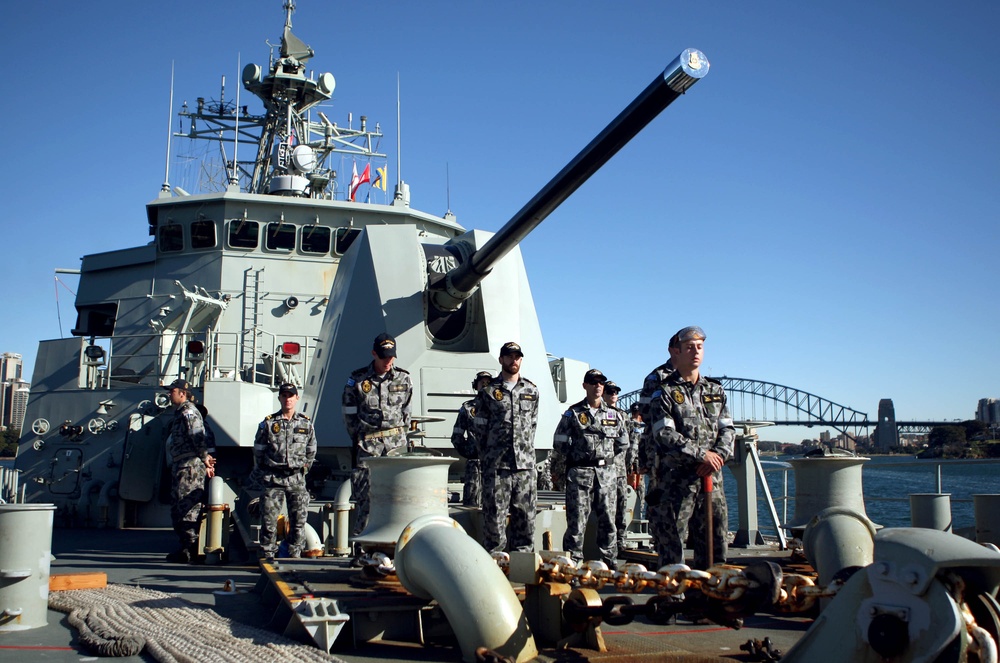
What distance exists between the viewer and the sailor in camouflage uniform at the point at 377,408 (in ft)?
17.9

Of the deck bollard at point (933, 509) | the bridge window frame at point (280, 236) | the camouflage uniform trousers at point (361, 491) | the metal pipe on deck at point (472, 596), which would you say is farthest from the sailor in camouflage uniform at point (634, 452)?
the bridge window frame at point (280, 236)

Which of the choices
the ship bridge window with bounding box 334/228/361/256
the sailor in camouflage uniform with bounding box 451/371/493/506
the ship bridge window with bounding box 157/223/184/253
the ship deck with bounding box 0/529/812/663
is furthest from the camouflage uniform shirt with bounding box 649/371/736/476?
the ship bridge window with bounding box 157/223/184/253

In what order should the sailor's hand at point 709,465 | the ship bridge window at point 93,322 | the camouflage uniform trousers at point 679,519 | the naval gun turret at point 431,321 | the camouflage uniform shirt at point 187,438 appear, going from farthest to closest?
1. the ship bridge window at point 93,322
2. the naval gun turret at point 431,321
3. the camouflage uniform shirt at point 187,438
4. the camouflage uniform trousers at point 679,519
5. the sailor's hand at point 709,465

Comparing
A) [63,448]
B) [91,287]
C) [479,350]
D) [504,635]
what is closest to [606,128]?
[479,350]

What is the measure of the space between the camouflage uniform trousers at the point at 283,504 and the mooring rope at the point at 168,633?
1348 mm

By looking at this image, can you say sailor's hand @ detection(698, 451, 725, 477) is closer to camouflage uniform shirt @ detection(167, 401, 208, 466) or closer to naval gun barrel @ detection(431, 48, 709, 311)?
naval gun barrel @ detection(431, 48, 709, 311)

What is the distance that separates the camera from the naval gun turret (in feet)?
23.0

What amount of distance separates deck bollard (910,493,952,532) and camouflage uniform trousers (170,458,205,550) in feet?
16.1

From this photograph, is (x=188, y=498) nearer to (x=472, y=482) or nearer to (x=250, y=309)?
(x=472, y=482)

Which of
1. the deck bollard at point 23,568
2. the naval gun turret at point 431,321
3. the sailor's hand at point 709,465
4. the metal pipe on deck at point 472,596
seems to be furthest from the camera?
the naval gun turret at point 431,321

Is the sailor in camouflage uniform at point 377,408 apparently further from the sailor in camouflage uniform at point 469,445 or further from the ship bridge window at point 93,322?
the ship bridge window at point 93,322

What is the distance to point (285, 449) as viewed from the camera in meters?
6.04

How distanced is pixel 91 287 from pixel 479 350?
8665 millimetres

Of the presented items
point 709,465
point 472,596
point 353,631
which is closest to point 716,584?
point 472,596
